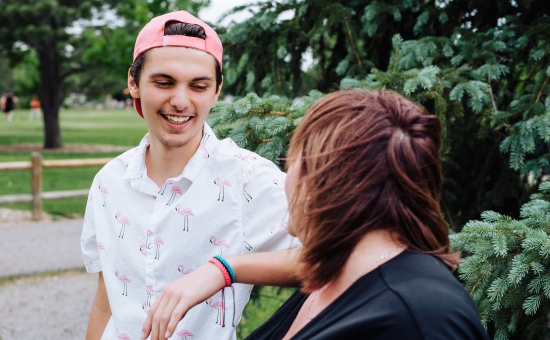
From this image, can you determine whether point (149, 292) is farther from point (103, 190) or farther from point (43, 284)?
point (43, 284)

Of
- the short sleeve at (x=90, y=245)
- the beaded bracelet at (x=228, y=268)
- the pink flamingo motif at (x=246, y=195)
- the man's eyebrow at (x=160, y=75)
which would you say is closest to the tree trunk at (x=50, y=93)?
the short sleeve at (x=90, y=245)

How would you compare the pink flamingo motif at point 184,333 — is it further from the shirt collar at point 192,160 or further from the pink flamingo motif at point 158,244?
the shirt collar at point 192,160

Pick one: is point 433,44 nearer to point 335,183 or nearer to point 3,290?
point 335,183

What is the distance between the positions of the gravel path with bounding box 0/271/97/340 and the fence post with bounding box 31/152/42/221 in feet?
9.92

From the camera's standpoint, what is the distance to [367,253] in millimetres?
1216

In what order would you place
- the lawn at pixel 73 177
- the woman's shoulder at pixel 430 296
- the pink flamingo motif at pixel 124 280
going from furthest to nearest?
the lawn at pixel 73 177, the pink flamingo motif at pixel 124 280, the woman's shoulder at pixel 430 296

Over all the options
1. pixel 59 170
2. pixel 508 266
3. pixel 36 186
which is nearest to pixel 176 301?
pixel 508 266

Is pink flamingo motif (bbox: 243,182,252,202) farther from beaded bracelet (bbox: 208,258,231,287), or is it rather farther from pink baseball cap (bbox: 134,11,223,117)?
pink baseball cap (bbox: 134,11,223,117)

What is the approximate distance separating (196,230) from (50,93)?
2225 centimetres

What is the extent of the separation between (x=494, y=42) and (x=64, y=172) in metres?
14.1

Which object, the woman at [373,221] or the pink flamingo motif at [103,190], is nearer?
the woman at [373,221]

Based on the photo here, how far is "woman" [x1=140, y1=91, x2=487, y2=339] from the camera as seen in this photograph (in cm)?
110

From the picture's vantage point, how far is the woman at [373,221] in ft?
3.61

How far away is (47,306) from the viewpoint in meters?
6.23
